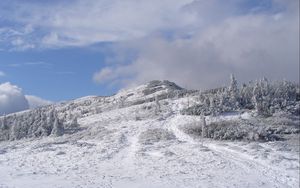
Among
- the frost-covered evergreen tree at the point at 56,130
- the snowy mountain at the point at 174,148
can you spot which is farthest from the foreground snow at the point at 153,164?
the frost-covered evergreen tree at the point at 56,130

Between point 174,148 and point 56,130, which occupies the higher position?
point 56,130

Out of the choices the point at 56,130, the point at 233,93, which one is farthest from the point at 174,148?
the point at 233,93

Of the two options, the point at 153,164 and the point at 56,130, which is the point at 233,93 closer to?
the point at 56,130

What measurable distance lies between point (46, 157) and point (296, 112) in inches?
2405

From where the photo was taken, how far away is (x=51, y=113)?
10944 centimetres

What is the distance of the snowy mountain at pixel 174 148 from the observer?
45000 millimetres

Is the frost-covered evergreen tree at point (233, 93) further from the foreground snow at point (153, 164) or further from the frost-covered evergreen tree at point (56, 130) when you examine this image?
the frost-covered evergreen tree at point (56, 130)

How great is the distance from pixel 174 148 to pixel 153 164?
47.4 feet

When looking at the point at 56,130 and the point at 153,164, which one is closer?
the point at 153,164

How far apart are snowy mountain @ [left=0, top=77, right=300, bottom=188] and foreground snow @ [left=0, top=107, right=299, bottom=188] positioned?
0.30ft

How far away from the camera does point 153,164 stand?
54.0m

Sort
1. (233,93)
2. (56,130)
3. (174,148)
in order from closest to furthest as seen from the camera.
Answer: (174,148)
(56,130)
(233,93)

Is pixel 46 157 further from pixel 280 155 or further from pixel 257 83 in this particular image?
pixel 257 83

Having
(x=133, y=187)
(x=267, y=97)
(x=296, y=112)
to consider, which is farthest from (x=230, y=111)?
(x=133, y=187)
